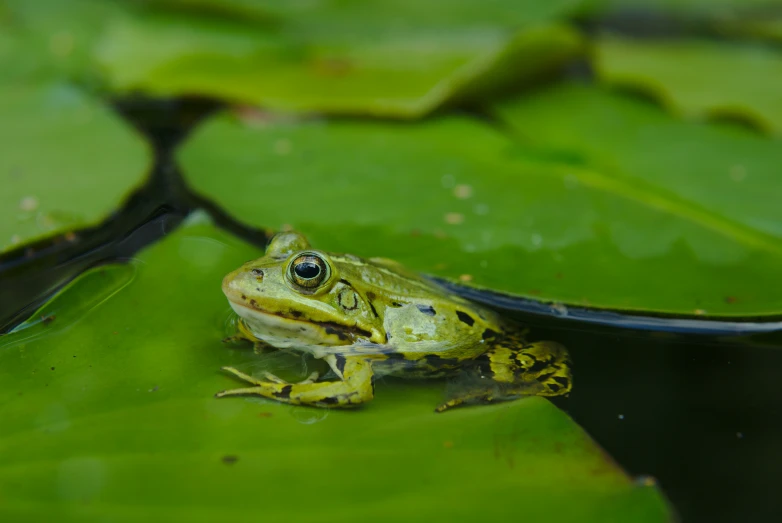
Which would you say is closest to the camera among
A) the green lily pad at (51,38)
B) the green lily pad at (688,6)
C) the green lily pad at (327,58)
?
the green lily pad at (327,58)

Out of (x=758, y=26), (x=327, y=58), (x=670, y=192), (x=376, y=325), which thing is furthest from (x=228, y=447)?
(x=758, y=26)

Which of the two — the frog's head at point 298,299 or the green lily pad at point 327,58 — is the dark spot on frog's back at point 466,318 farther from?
the green lily pad at point 327,58

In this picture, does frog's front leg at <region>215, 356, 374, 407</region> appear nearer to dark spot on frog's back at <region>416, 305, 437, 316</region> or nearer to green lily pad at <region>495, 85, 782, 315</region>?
dark spot on frog's back at <region>416, 305, 437, 316</region>

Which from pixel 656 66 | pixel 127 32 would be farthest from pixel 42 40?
pixel 656 66

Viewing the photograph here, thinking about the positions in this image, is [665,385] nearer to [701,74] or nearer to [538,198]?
[538,198]

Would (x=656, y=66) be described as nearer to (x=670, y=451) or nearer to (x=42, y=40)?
(x=670, y=451)

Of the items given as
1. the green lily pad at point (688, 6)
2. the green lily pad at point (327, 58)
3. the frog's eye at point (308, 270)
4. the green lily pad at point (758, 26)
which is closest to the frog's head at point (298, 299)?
the frog's eye at point (308, 270)
